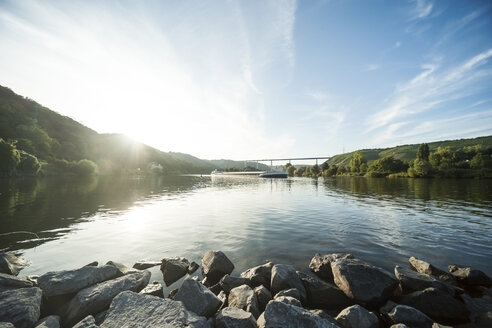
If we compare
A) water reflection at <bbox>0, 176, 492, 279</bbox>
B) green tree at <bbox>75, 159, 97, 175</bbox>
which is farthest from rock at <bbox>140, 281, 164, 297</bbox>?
green tree at <bbox>75, 159, 97, 175</bbox>

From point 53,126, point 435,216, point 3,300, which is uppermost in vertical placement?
point 53,126

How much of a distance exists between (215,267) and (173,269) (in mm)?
1879

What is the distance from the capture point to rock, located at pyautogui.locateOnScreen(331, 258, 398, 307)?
21.2 feet

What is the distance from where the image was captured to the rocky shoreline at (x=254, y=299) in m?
4.94

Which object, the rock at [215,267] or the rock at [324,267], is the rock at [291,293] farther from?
the rock at [215,267]

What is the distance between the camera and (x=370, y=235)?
1365cm

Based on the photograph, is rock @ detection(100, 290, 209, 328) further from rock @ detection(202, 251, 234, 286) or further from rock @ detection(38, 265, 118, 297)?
rock @ detection(202, 251, 234, 286)

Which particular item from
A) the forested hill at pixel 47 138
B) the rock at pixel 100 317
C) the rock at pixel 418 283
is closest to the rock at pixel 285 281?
the rock at pixel 418 283

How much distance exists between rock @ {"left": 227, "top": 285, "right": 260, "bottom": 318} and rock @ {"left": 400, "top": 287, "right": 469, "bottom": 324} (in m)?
5.03

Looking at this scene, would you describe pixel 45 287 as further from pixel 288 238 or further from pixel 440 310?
pixel 440 310

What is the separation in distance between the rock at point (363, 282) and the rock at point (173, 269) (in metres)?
6.49

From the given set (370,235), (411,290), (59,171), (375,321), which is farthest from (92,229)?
(59,171)

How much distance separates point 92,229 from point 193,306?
44.5ft

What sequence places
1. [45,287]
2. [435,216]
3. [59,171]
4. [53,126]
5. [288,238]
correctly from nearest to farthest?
[45,287] < [288,238] < [435,216] < [59,171] < [53,126]
